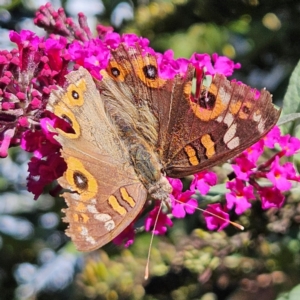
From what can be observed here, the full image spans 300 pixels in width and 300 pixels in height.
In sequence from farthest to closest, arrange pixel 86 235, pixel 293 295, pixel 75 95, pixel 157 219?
pixel 293 295 < pixel 157 219 < pixel 75 95 < pixel 86 235

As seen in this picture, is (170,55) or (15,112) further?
(170,55)

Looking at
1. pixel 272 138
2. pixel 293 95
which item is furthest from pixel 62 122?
pixel 293 95

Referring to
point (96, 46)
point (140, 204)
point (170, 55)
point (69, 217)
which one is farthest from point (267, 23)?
point (69, 217)

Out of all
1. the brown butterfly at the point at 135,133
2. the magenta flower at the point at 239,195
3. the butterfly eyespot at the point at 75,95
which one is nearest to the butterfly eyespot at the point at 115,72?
the brown butterfly at the point at 135,133

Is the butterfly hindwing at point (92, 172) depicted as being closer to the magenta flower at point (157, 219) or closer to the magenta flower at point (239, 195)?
the magenta flower at point (157, 219)

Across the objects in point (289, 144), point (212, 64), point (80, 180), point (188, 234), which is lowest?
point (188, 234)

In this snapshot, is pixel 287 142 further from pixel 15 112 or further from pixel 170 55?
pixel 15 112

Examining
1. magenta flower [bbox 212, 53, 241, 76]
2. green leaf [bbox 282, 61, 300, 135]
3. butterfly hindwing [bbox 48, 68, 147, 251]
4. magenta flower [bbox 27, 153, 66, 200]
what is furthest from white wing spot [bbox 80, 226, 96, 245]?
green leaf [bbox 282, 61, 300, 135]

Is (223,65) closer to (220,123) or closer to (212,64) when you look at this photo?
(212,64)
